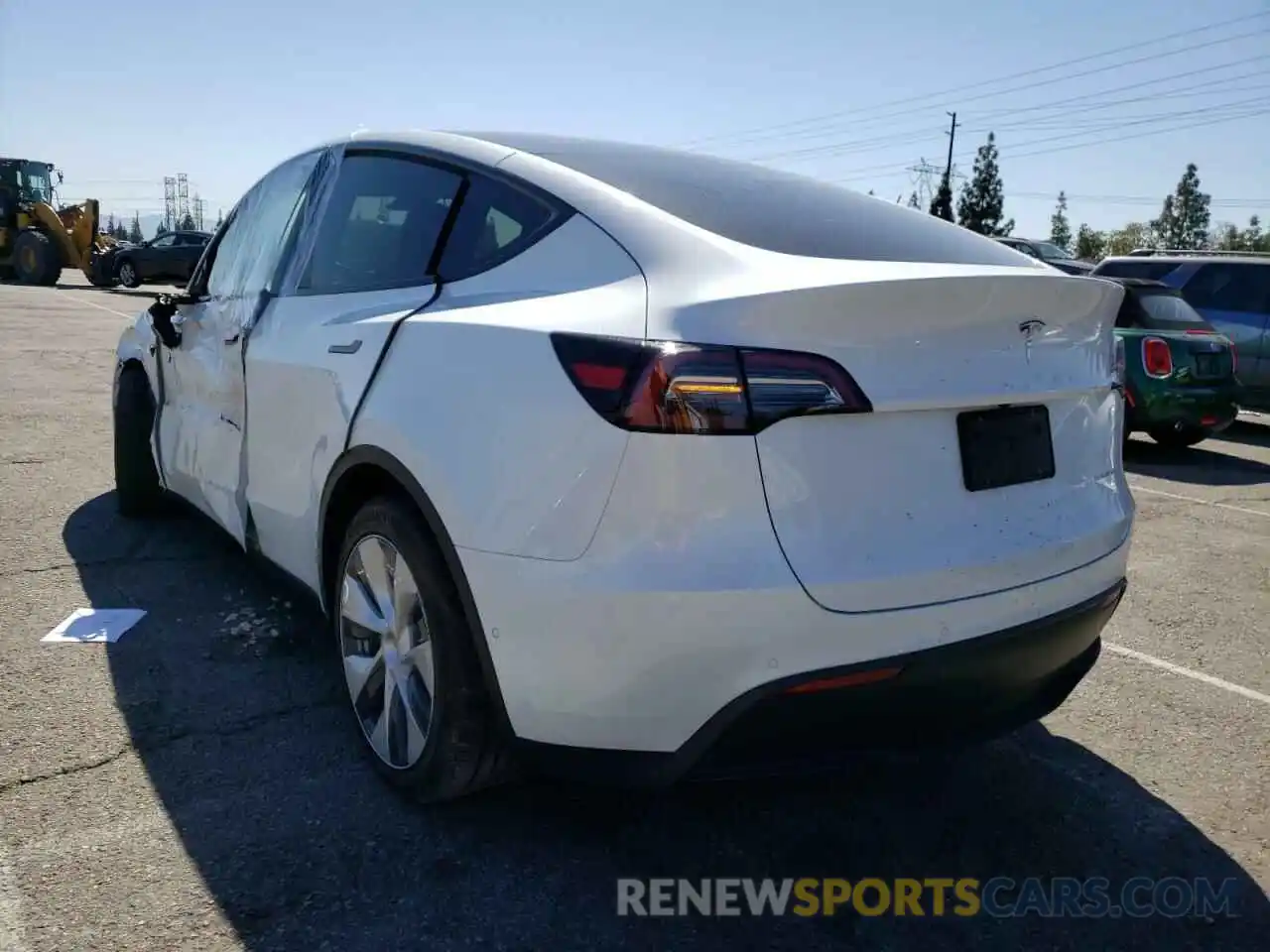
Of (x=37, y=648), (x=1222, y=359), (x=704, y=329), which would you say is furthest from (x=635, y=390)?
(x=1222, y=359)

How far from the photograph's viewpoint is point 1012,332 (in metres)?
2.38

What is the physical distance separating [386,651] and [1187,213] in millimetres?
124208

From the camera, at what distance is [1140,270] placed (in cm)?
1094

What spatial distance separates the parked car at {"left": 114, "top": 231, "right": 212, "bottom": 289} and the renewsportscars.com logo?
26983 millimetres

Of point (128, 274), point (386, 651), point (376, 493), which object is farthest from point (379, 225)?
point (128, 274)

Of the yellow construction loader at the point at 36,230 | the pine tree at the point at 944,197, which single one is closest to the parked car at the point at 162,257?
the yellow construction loader at the point at 36,230

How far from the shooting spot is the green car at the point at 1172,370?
8.69 metres

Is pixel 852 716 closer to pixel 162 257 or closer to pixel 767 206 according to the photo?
pixel 767 206

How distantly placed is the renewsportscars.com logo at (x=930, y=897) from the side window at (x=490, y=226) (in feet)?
4.91

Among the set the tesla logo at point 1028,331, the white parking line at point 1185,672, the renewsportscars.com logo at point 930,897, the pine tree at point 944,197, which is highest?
the pine tree at point 944,197

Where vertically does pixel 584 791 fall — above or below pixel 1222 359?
below

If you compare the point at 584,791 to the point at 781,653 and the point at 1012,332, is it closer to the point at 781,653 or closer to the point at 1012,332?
the point at 781,653

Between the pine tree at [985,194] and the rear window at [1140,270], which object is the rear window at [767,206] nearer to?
the rear window at [1140,270]

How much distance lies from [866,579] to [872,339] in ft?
1.57
